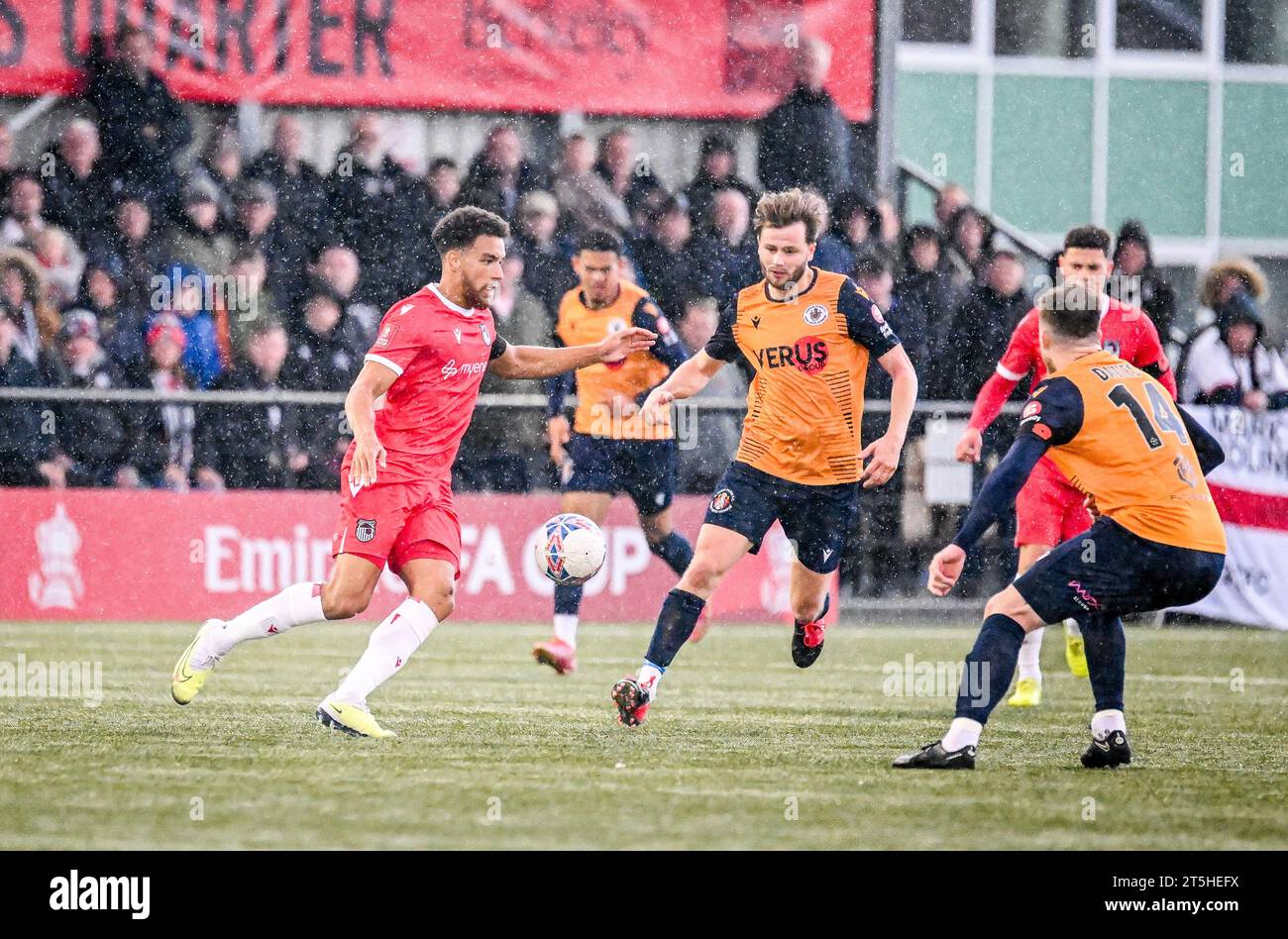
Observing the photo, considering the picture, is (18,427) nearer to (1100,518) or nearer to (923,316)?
(923,316)

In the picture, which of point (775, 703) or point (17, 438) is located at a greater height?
point (17, 438)

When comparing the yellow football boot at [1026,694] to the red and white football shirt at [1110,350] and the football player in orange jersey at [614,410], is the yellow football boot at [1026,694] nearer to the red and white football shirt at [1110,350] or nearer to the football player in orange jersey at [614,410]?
the red and white football shirt at [1110,350]

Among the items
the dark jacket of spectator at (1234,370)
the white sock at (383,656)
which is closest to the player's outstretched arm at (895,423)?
the white sock at (383,656)

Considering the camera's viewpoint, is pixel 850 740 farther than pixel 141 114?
No

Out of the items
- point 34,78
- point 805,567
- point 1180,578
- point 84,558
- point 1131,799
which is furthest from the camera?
point 34,78

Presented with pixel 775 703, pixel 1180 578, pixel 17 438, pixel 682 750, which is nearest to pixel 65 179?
pixel 17 438

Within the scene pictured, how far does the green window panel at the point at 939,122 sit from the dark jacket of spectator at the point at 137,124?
26.8 ft

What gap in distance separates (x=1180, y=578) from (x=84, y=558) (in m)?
8.56

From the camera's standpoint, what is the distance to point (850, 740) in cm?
Result: 814

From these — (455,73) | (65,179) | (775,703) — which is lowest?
(775,703)

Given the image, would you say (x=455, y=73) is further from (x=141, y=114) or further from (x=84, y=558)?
(x=84, y=558)

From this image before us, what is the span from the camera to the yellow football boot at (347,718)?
772cm

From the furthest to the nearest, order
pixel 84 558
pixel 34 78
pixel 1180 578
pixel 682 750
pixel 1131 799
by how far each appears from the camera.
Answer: pixel 34 78 → pixel 84 558 → pixel 682 750 → pixel 1180 578 → pixel 1131 799

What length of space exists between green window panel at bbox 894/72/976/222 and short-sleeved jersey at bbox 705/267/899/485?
11674 mm
